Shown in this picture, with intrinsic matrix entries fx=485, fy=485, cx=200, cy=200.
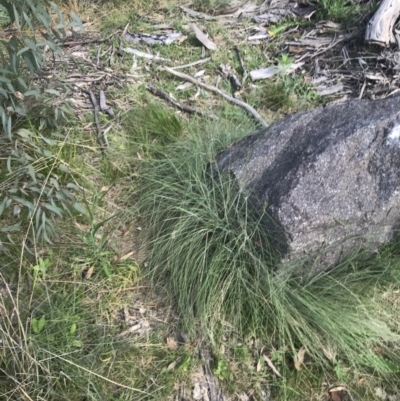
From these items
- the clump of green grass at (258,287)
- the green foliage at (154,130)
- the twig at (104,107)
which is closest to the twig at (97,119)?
the twig at (104,107)

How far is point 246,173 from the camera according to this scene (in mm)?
3014

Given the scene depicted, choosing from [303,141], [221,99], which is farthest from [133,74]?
[303,141]

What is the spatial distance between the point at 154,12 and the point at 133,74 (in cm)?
135

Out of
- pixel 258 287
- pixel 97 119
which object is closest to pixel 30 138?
pixel 97 119

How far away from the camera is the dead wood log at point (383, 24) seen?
4500 mm

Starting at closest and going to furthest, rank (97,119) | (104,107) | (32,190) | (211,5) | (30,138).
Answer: (32,190)
(30,138)
(97,119)
(104,107)
(211,5)

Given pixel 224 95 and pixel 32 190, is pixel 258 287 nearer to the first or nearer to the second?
pixel 32 190

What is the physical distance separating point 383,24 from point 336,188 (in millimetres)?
2528

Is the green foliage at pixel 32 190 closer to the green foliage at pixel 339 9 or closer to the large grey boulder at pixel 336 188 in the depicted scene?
the large grey boulder at pixel 336 188

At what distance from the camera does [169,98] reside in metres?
4.36

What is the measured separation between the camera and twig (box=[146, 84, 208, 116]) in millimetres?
4258

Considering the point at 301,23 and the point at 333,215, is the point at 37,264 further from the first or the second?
the point at 301,23

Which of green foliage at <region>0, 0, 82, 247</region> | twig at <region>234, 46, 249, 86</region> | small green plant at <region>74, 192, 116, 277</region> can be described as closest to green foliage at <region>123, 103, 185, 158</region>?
green foliage at <region>0, 0, 82, 247</region>

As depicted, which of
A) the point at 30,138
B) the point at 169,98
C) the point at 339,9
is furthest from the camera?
the point at 339,9
